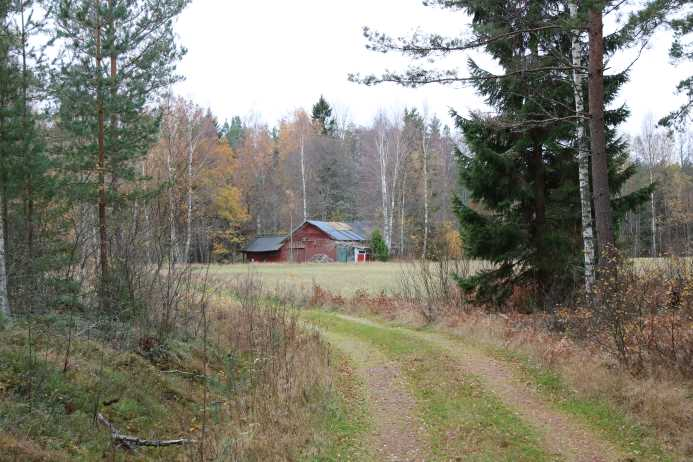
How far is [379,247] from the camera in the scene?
1863 inches

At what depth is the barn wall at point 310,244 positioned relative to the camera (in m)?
49.0

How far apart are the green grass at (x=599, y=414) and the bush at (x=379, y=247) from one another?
38.4m

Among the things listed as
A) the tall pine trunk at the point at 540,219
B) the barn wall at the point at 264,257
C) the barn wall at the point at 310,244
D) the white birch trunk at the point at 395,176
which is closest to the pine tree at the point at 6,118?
the tall pine trunk at the point at 540,219

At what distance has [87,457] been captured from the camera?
4973 mm

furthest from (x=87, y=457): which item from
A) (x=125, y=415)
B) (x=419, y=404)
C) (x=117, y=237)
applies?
(x=117, y=237)

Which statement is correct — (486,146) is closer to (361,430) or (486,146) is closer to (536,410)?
(536,410)

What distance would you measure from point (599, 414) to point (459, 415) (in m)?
1.76

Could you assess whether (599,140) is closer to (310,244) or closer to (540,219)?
(540,219)

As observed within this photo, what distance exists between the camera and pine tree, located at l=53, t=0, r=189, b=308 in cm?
1027

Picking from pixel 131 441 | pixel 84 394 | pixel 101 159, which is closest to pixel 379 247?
pixel 101 159

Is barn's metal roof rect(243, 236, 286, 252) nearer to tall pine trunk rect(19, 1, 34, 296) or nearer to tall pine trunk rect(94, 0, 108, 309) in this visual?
tall pine trunk rect(94, 0, 108, 309)

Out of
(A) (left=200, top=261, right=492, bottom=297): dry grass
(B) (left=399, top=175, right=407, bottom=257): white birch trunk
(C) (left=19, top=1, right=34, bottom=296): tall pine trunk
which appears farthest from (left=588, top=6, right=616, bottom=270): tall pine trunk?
(B) (left=399, top=175, right=407, bottom=257): white birch trunk

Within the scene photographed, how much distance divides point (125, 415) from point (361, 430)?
304 centimetres

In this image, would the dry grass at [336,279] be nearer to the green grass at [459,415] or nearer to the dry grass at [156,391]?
the dry grass at [156,391]
